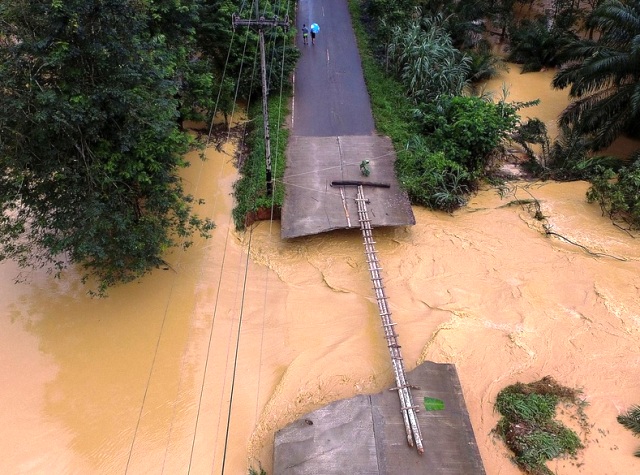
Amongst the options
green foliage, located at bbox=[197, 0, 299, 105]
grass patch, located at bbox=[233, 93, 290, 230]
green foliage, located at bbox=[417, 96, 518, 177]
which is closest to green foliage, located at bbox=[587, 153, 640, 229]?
green foliage, located at bbox=[417, 96, 518, 177]

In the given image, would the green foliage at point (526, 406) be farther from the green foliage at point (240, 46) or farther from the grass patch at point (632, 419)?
the green foliage at point (240, 46)

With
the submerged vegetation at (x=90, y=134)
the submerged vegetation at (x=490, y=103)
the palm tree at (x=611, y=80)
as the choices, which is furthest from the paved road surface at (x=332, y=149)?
the palm tree at (x=611, y=80)

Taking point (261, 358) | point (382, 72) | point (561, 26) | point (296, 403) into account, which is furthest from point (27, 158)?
point (561, 26)

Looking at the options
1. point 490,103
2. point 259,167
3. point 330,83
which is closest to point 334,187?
point 259,167

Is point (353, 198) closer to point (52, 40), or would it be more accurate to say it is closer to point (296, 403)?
point (296, 403)

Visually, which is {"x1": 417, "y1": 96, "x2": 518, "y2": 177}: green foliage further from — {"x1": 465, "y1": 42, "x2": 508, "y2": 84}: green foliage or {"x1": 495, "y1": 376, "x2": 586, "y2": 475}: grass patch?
{"x1": 495, "y1": 376, "x2": 586, "y2": 475}: grass patch
